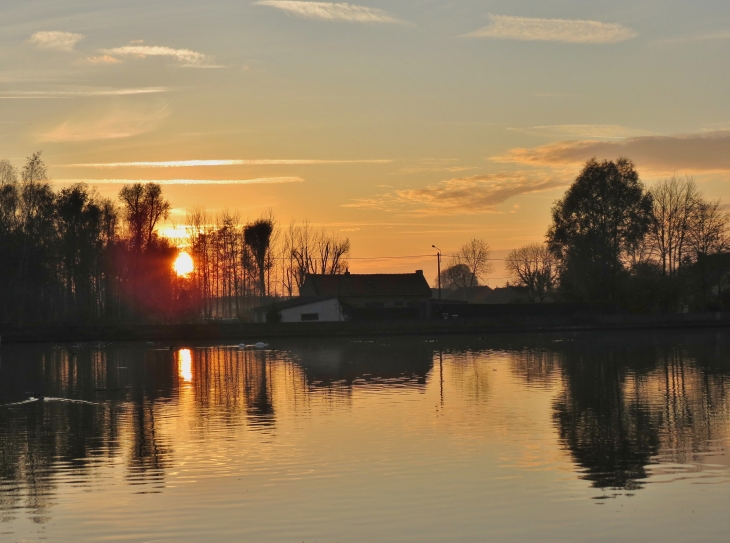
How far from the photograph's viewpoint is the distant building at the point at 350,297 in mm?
83188

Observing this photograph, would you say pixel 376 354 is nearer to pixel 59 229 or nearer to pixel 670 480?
pixel 670 480

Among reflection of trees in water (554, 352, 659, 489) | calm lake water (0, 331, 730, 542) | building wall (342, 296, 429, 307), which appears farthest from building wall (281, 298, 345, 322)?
reflection of trees in water (554, 352, 659, 489)

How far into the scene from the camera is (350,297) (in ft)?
311

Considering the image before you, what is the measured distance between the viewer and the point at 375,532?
11664 mm

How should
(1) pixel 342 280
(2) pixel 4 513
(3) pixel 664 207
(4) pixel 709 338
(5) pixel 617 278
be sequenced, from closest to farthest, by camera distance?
(2) pixel 4 513 → (4) pixel 709 338 → (5) pixel 617 278 → (3) pixel 664 207 → (1) pixel 342 280

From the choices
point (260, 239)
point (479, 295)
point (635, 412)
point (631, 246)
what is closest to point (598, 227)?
point (631, 246)

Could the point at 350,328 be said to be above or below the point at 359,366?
above

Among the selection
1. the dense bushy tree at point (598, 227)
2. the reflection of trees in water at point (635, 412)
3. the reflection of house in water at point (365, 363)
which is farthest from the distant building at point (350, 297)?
the reflection of trees in water at point (635, 412)

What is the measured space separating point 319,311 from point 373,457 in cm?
6695

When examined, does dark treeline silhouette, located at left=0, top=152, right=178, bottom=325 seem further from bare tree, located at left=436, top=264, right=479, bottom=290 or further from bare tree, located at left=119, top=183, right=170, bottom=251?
bare tree, located at left=436, top=264, right=479, bottom=290

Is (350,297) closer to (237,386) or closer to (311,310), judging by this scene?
(311,310)

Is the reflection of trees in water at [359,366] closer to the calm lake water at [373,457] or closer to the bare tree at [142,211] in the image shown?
the calm lake water at [373,457]

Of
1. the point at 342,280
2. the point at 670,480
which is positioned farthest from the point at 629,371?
the point at 342,280

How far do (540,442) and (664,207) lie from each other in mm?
76604
